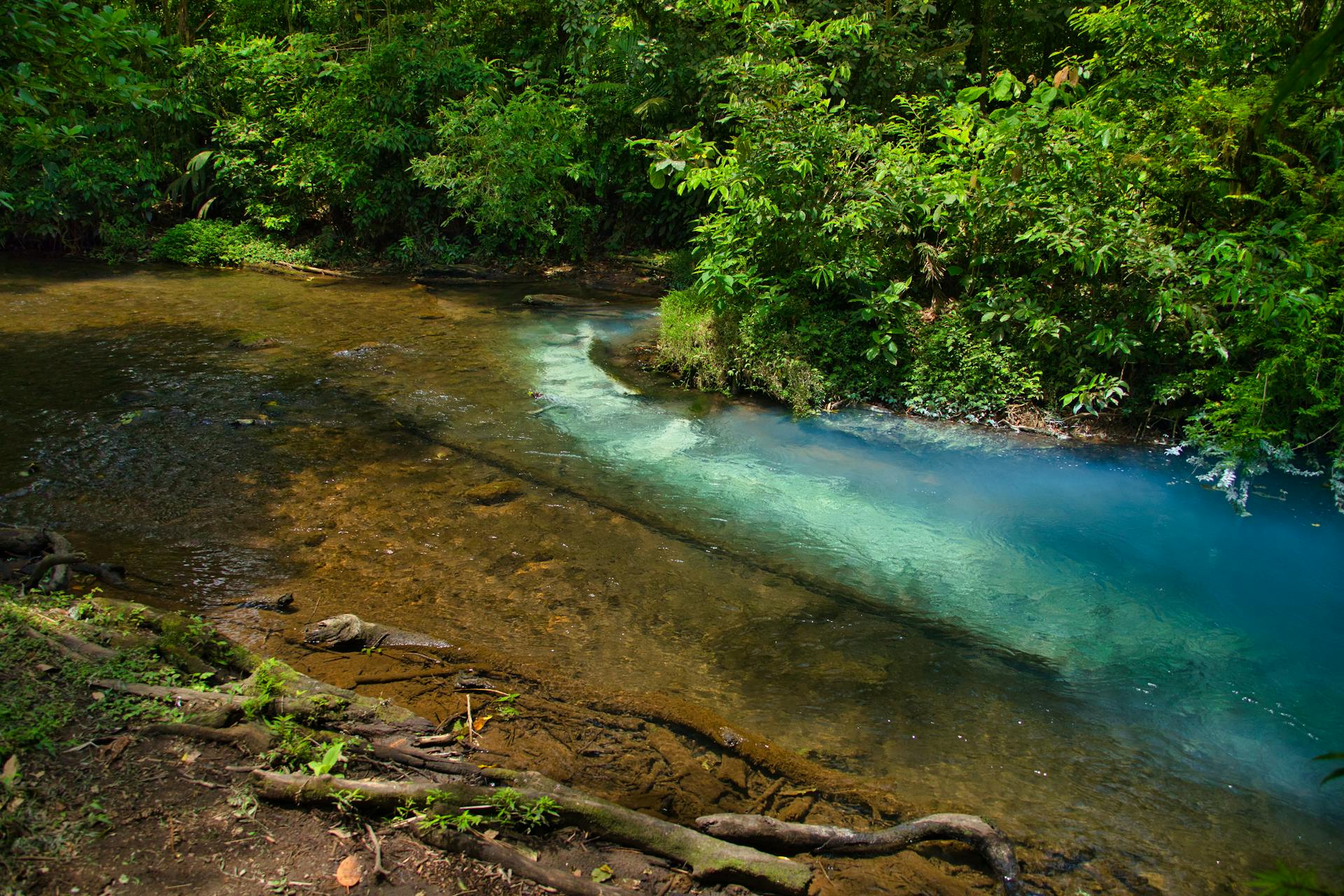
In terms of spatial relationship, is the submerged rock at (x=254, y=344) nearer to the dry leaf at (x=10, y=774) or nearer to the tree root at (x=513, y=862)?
the dry leaf at (x=10, y=774)

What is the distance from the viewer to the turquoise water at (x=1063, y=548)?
4312 millimetres

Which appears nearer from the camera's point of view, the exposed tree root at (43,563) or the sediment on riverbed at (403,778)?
the sediment on riverbed at (403,778)

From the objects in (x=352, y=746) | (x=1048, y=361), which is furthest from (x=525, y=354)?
(x=352, y=746)

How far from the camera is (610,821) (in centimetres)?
284

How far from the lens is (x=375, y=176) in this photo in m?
14.8

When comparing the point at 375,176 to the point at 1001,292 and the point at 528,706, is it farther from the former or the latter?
the point at 528,706

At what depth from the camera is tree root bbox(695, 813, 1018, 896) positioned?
2998 mm

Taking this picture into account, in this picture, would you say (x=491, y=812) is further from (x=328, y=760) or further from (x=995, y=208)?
(x=995, y=208)

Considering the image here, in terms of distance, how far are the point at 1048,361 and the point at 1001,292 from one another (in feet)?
2.82

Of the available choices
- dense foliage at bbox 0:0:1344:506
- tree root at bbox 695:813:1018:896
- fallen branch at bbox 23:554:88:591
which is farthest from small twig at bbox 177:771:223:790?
dense foliage at bbox 0:0:1344:506

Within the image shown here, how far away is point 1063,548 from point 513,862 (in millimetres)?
4818

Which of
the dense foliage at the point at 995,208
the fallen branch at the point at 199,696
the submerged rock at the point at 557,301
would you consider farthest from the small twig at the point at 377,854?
the submerged rock at the point at 557,301

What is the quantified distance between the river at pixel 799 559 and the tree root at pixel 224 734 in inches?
60.1

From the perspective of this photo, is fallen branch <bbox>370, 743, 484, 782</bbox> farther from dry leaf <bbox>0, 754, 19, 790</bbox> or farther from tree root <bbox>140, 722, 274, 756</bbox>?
dry leaf <bbox>0, 754, 19, 790</bbox>
